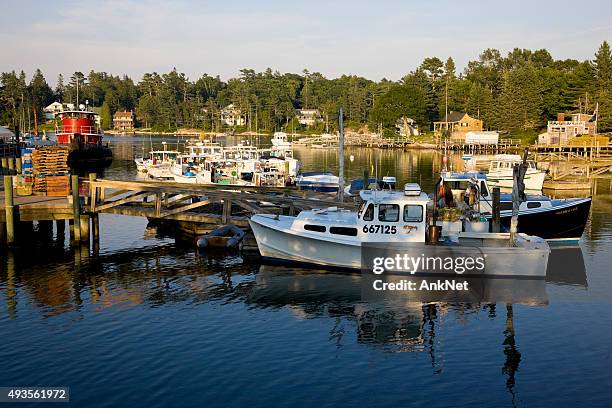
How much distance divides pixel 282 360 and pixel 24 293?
13.0 metres

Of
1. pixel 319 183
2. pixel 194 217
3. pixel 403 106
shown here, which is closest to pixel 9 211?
pixel 194 217

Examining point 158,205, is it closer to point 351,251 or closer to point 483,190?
point 351,251

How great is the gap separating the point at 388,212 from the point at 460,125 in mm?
118276

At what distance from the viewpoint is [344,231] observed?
89.8ft

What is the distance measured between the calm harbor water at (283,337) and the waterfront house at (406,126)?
422 ft

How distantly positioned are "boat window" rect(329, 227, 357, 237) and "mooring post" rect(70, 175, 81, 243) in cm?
1445

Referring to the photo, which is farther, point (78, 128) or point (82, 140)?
point (78, 128)

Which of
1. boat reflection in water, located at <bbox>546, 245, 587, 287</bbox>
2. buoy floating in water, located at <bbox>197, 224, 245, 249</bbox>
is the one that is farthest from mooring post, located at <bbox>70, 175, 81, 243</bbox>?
boat reflection in water, located at <bbox>546, 245, 587, 287</bbox>

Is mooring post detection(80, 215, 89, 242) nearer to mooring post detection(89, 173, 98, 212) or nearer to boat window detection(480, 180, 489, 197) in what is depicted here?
mooring post detection(89, 173, 98, 212)

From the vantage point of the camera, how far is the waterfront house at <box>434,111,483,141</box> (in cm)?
13575

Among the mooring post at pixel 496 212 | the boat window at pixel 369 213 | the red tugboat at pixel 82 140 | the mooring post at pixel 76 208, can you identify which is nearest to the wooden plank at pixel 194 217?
the mooring post at pixel 76 208

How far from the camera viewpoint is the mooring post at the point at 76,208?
32125mm

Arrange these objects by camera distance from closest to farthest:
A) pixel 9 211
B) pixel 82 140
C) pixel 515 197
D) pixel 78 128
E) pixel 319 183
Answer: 1. pixel 515 197
2. pixel 9 211
3. pixel 319 183
4. pixel 82 140
5. pixel 78 128

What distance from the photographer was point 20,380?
1747 cm
